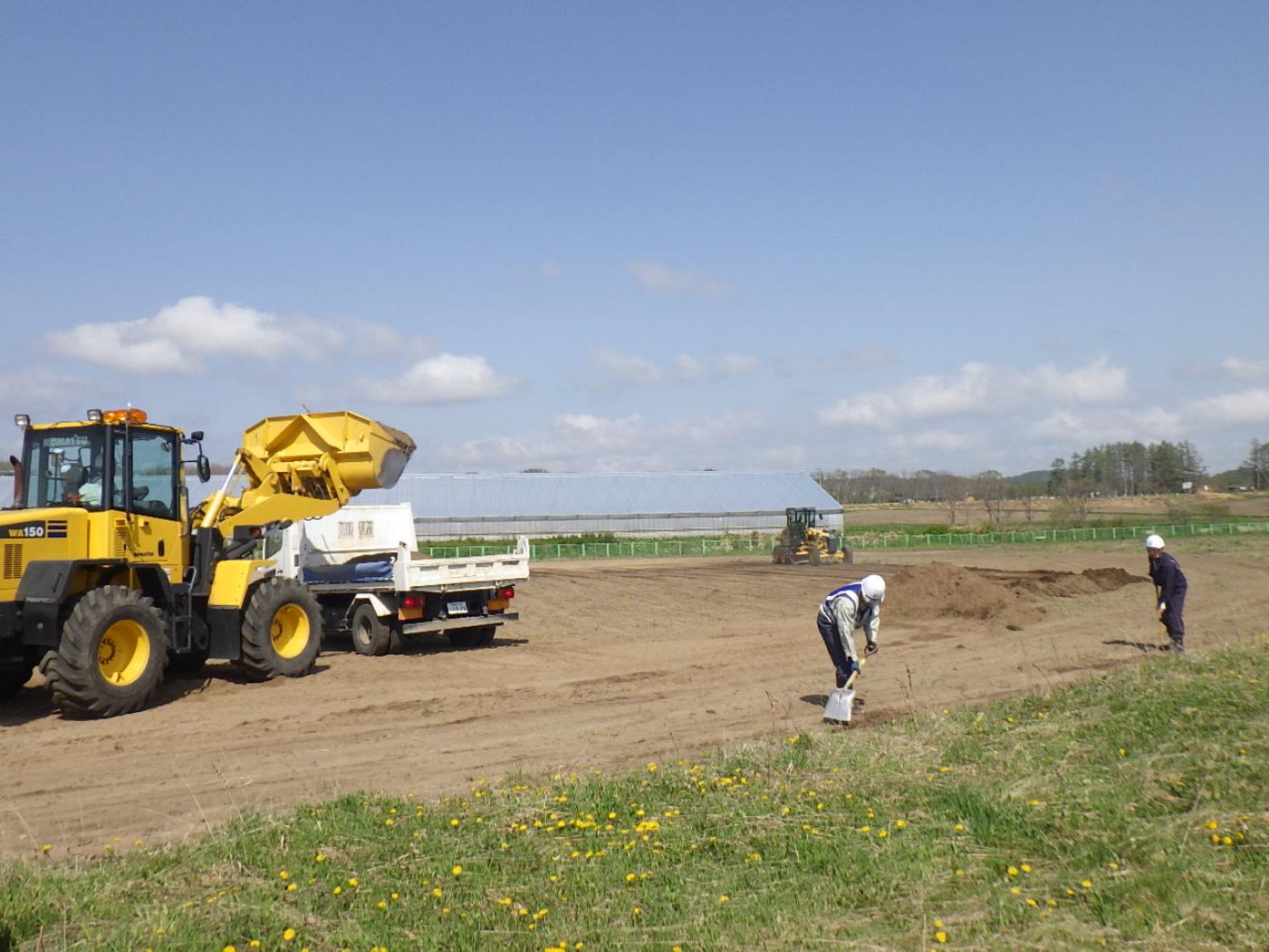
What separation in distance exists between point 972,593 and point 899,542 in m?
32.5

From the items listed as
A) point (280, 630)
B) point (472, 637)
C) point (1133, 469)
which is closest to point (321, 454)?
point (280, 630)

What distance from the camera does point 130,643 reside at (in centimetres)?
1187

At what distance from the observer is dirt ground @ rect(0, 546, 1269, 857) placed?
28.2 feet

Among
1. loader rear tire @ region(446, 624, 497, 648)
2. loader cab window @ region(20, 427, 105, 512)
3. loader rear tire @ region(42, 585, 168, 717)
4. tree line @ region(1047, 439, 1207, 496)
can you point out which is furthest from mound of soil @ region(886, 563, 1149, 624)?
tree line @ region(1047, 439, 1207, 496)

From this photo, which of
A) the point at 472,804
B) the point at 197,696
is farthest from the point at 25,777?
the point at 472,804

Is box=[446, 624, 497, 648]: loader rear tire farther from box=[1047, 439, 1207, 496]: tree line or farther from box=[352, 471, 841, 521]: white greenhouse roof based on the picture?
box=[1047, 439, 1207, 496]: tree line

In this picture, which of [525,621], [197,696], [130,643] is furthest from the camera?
[525,621]

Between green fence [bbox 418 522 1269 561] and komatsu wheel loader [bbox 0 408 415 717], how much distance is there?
1323 inches

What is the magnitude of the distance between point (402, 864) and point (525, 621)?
16.0 metres

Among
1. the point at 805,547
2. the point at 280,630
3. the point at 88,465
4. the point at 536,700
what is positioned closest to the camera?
the point at 88,465

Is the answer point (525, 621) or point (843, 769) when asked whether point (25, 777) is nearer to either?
point (843, 769)

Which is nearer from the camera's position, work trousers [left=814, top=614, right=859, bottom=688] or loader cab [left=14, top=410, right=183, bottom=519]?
work trousers [left=814, top=614, right=859, bottom=688]

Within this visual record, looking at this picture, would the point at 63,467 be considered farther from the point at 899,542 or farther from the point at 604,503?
the point at 604,503

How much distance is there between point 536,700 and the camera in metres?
12.5
